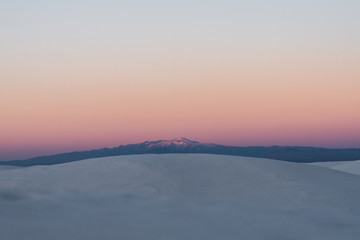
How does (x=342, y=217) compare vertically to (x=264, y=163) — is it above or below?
below

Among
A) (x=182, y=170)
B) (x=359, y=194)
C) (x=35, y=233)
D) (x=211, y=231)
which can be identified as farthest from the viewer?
(x=182, y=170)

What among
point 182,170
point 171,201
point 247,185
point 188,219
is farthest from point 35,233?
point 182,170

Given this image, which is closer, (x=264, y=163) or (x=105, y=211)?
(x=105, y=211)

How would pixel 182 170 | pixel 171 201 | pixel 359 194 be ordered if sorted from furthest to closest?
pixel 182 170 → pixel 359 194 → pixel 171 201

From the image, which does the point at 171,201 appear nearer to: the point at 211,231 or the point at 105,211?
the point at 105,211

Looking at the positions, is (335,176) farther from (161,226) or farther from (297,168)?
(161,226)

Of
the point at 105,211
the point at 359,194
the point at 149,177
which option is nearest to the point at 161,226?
the point at 105,211
